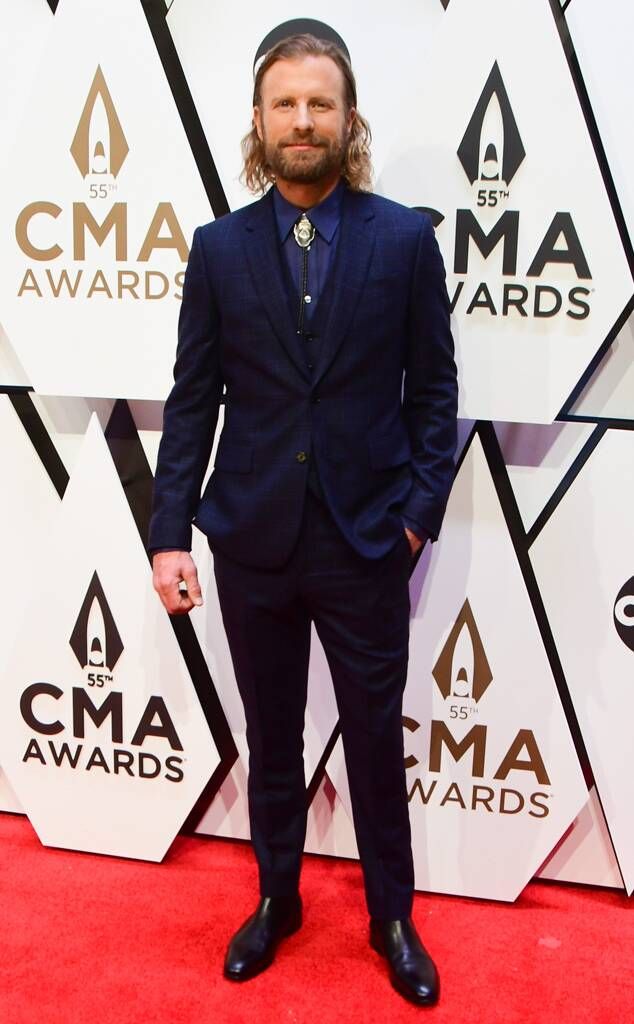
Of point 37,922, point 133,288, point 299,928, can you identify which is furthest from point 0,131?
point 299,928

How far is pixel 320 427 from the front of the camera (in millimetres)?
1572

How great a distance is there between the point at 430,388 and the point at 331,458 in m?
0.23

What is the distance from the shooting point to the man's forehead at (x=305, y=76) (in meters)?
1.52

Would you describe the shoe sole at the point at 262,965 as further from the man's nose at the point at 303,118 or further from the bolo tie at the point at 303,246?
the man's nose at the point at 303,118

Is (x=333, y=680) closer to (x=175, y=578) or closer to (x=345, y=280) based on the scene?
(x=175, y=578)

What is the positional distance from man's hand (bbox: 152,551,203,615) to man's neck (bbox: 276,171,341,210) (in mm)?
660

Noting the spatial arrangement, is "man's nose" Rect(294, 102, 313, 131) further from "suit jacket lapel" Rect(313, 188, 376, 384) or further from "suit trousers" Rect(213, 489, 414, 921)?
"suit trousers" Rect(213, 489, 414, 921)

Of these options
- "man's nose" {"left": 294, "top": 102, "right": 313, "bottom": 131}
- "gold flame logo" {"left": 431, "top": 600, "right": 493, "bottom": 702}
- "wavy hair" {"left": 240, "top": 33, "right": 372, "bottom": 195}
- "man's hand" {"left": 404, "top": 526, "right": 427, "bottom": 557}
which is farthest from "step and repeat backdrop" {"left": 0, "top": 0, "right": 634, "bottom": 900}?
"man's hand" {"left": 404, "top": 526, "right": 427, "bottom": 557}

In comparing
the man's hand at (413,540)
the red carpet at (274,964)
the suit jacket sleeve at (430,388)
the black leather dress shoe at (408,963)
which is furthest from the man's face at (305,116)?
the red carpet at (274,964)

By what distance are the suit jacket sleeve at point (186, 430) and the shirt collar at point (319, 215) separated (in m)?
0.15

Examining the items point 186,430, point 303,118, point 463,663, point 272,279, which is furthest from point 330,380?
point 463,663

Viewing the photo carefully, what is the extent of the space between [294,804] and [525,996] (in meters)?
0.57

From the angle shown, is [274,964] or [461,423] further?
[461,423]

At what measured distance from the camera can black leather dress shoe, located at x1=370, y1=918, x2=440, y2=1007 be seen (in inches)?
69.0
